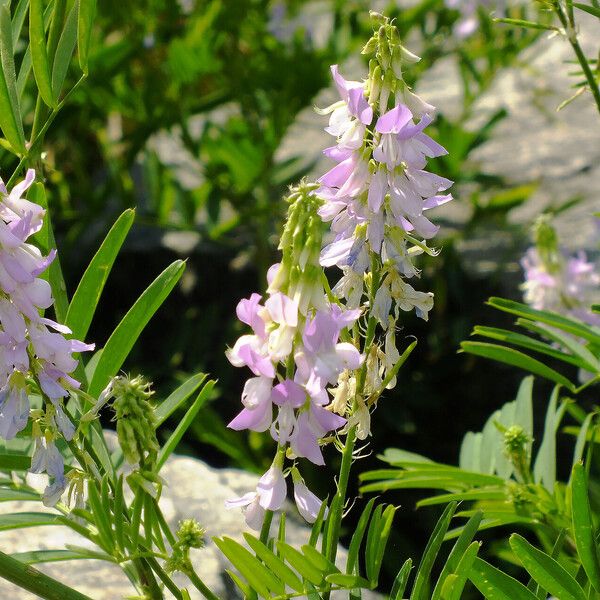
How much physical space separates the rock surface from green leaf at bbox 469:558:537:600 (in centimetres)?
47

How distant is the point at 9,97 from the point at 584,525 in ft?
1.84

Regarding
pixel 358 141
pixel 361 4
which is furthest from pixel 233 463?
pixel 358 141

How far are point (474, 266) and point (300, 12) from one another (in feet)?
2.99

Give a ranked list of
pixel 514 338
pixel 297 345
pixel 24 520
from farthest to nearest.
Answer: pixel 514 338
pixel 24 520
pixel 297 345

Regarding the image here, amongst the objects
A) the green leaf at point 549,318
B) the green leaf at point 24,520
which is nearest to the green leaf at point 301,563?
the green leaf at point 24,520

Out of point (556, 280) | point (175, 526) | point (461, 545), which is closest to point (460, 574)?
point (461, 545)

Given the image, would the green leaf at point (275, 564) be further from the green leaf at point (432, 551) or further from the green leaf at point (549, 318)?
the green leaf at point (549, 318)

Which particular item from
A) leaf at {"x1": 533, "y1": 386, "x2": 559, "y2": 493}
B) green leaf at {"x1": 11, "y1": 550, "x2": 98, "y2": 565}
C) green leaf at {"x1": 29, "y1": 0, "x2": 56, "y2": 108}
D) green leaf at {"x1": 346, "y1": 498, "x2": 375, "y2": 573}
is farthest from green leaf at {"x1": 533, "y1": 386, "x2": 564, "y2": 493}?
green leaf at {"x1": 29, "y1": 0, "x2": 56, "y2": 108}

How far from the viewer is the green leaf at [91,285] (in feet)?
2.91

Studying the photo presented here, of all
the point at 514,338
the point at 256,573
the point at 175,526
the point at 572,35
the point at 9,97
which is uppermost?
the point at 572,35

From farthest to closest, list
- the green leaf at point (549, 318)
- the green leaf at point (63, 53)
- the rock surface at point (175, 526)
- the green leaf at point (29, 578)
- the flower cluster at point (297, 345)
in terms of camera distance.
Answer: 1. the rock surface at point (175, 526)
2. the green leaf at point (549, 318)
3. the green leaf at point (63, 53)
4. the green leaf at point (29, 578)
5. the flower cluster at point (297, 345)

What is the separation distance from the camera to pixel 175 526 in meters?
1.36

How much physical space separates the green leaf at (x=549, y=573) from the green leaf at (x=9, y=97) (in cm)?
50

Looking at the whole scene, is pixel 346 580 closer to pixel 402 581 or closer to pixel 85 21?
pixel 402 581
